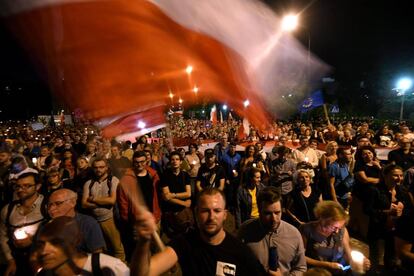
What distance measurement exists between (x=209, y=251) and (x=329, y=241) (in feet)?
5.19

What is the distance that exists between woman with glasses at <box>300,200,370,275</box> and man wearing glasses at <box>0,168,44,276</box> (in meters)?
3.32

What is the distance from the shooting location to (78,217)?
3277mm

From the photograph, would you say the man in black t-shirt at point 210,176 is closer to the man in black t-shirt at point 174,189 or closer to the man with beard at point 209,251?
the man in black t-shirt at point 174,189

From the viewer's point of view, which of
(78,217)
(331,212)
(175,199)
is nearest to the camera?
(331,212)

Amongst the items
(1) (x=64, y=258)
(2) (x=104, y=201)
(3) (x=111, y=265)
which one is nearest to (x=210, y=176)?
(2) (x=104, y=201)

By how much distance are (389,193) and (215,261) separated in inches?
126

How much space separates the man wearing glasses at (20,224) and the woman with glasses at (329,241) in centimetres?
332

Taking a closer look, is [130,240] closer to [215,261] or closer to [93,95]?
[215,261]

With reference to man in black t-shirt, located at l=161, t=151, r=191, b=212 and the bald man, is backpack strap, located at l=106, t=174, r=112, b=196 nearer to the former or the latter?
man in black t-shirt, located at l=161, t=151, r=191, b=212

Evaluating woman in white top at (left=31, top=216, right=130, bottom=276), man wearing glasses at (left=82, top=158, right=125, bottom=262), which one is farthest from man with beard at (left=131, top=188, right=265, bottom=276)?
man wearing glasses at (left=82, top=158, right=125, bottom=262)

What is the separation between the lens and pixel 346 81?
48125 mm

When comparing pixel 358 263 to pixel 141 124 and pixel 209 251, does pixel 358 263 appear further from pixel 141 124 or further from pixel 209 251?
pixel 141 124

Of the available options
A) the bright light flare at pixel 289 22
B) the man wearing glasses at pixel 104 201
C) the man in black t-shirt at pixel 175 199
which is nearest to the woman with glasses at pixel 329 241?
the man in black t-shirt at pixel 175 199

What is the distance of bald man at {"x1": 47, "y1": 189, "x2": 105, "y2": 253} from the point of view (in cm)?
318
